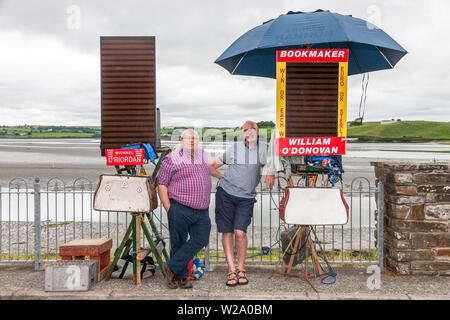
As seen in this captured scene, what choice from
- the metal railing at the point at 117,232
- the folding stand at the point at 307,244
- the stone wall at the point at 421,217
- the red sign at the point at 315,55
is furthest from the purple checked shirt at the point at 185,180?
the stone wall at the point at 421,217

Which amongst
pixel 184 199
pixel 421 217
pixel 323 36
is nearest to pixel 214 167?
pixel 184 199

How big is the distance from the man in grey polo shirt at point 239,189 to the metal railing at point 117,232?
0.44 meters

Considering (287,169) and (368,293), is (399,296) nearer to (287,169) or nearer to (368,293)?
(368,293)

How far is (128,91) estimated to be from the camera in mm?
4312

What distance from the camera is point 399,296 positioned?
3.96 m

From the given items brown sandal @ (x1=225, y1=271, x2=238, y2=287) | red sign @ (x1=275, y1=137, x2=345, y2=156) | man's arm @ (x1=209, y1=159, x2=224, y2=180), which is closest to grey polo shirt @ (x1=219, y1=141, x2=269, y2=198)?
man's arm @ (x1=209, y1=159, x2=224, y2=180)

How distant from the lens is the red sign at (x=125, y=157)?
13.8ft

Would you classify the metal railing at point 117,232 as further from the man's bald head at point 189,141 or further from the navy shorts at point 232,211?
the man's bald head at point 189,141

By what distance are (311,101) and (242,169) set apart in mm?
1140

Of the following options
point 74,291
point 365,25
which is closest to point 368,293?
point 365,25

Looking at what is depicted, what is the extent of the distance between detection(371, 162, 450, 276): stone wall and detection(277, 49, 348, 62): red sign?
5.03ft

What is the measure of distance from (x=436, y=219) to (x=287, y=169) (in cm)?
198

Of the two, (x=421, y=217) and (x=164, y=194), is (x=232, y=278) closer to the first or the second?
(x=164, y=194)

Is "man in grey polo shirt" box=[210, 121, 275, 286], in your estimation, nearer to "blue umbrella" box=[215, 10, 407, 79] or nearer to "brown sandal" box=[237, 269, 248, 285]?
"brown sandal" box=[237, 269, 248, 285]
